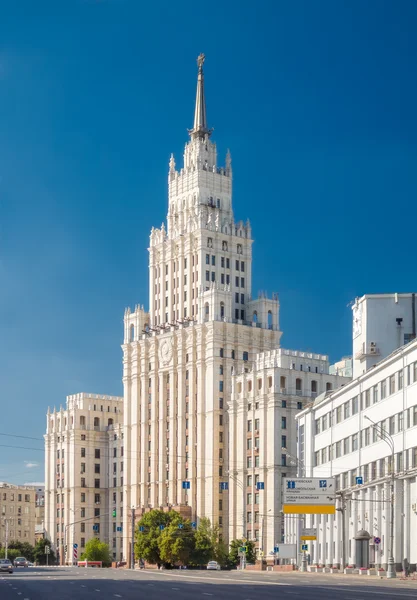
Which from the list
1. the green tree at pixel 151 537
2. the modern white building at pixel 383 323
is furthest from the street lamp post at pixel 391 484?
the green tree at pixel 151 537

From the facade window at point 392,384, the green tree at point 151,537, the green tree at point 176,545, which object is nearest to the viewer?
the facade window at point 392,384

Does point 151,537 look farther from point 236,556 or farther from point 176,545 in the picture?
point 236,556

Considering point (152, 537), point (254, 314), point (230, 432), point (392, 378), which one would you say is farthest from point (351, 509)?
point (254, 314)

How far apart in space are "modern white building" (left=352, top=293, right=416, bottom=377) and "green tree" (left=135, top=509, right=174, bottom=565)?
4751 cm

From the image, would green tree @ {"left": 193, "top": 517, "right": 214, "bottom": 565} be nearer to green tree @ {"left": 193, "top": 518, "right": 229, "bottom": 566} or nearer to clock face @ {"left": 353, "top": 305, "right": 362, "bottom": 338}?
green tree @ {"left": 193, "top": 518, "right": 229, "bottom": 566}

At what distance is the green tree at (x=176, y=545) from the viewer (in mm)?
155750

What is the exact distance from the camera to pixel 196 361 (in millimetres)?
187250

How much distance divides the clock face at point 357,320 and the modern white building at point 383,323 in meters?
2.00

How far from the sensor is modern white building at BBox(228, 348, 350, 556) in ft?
553

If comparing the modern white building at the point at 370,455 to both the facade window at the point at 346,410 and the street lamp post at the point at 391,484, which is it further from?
the street lamp post at the point at 391,484

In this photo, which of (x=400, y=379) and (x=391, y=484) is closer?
(x=391, y=484)

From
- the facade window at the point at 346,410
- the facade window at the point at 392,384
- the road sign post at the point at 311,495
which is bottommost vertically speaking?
the road sign post at the point at 311,495

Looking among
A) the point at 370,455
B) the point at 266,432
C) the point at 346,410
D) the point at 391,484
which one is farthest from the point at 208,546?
the point at 391,484

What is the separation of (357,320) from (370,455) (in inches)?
1144
